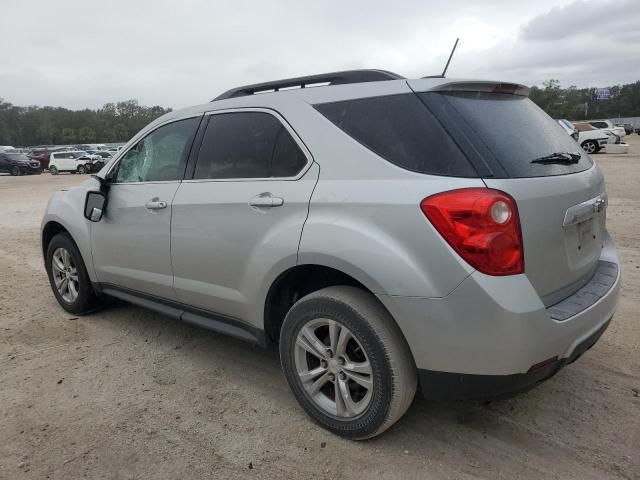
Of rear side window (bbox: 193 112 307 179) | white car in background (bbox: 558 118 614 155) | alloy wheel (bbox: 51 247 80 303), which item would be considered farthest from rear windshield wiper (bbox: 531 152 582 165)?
white car in background (bbox: 558 118 614 155)

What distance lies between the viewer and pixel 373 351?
2.34 meters

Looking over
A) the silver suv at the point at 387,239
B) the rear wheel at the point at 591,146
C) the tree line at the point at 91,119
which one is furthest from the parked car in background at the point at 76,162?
the tree line at the point at 91,119

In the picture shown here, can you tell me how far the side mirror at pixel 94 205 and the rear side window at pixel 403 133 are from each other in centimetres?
213

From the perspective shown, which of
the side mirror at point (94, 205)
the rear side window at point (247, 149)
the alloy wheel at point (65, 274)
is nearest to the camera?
the rear side window at point (247, 149)

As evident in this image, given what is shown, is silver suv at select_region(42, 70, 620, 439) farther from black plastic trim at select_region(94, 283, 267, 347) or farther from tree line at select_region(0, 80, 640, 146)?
tree line at select_region(0, 80, 640, 146)

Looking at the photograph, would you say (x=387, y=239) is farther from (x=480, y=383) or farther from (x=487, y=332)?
(x=480, y=383)

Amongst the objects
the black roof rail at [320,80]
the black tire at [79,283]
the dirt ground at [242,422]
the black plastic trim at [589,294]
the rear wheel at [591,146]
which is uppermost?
the black roof rail at [320,80]

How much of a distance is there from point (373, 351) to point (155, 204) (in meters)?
1.90

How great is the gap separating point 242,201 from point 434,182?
1166 millimetres

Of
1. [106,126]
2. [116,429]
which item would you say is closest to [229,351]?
[116,429]

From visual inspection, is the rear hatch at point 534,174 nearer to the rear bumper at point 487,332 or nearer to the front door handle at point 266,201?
the rear bumper at point 487,332

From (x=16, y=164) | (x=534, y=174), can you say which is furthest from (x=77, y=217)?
(x=16, y=164)

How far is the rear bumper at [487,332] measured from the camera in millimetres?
2078

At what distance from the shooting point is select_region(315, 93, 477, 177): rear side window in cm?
224
